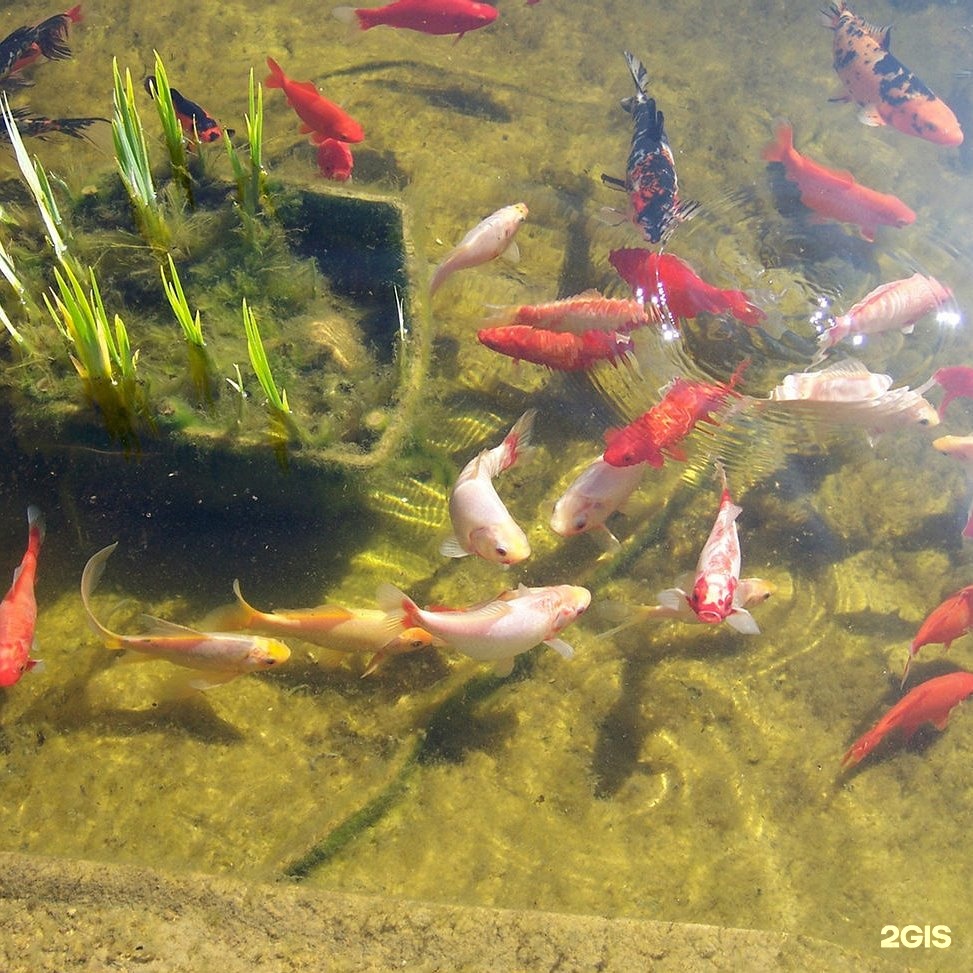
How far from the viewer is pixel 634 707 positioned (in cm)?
436

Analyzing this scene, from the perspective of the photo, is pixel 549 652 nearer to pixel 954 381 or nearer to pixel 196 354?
pixel 196 354

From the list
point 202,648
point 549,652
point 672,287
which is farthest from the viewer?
point 672,287

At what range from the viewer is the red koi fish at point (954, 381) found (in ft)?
17.3

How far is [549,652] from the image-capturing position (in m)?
4.42

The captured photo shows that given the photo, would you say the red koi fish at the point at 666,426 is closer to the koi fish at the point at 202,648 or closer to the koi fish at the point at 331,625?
the koi fish at the point at 331,625

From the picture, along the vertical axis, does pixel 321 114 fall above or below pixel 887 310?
above

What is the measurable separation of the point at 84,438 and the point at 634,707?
342 cm

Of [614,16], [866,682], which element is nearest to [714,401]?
Result: [866,682]

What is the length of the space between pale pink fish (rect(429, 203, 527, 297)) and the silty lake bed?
439mm

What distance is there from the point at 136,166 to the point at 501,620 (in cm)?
311

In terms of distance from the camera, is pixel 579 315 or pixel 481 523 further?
pixel 579 315

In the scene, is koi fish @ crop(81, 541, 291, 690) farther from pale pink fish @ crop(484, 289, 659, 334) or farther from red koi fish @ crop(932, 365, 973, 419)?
red koi fish @ crop(932, 365, 973, 419)

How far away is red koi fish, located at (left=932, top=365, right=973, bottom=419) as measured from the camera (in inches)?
208

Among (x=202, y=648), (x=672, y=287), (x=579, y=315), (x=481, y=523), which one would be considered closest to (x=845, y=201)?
(x=672, y=287)
